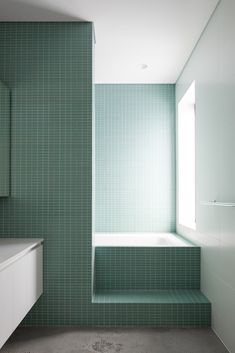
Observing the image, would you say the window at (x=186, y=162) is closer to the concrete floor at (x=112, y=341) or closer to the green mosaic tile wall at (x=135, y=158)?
the green mosaic tile wall at (x=135, y=158)

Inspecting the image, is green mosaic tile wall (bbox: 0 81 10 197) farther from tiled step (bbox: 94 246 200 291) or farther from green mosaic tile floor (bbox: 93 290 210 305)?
green mosaic tile floor (bbox: 93 290 210 305)

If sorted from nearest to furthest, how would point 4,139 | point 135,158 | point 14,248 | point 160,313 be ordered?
1. point 14,248
2. point 4,139
3. point 160,313
4. point 135,158

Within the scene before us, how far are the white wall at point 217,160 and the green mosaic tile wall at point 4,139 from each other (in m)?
1.68

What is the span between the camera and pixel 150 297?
10.5ft

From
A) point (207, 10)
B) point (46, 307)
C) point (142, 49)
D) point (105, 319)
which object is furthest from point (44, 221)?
point (207, 10)

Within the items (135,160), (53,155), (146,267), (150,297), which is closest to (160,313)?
(150,297)

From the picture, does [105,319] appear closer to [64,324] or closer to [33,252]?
Answer: [64,324]

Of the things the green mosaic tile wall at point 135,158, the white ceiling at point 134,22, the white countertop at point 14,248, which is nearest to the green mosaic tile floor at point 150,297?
the white countertop at point 14,248

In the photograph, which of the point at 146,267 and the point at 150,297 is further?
the point at 146,267

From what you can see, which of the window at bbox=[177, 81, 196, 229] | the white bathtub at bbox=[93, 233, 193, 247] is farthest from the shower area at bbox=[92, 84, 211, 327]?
the window at bbox=[177, 81, 196, 229]

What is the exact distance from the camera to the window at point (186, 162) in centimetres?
445

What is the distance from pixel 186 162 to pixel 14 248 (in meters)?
2.62

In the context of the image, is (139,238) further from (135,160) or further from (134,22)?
(134,22)

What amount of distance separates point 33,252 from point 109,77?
8.59ft
